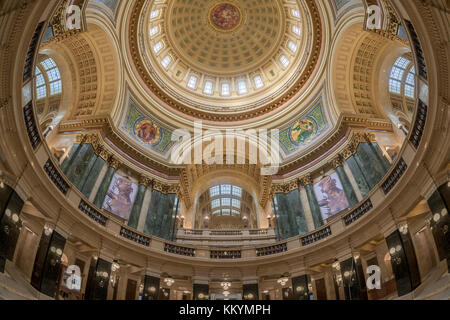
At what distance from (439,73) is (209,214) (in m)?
35.9

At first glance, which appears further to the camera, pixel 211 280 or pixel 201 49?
pixel 201 49

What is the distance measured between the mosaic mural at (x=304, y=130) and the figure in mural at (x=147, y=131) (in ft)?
36.3

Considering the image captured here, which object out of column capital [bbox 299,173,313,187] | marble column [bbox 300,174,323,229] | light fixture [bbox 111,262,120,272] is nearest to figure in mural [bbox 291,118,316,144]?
column capital [bbox 299,173,313,187]

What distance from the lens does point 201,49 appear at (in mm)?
32781

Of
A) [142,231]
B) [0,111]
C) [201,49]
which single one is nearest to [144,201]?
[142,231]

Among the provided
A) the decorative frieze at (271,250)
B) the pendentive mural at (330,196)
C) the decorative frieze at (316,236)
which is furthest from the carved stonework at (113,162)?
the pendentive mural at (330,196)

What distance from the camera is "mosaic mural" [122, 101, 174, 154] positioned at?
77.4ft

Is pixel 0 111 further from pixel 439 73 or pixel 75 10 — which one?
pixel 439 73

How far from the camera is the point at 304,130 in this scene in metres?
24.6

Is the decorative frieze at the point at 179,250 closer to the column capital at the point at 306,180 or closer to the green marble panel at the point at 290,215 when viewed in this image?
the green marble panel at the point at 290,215

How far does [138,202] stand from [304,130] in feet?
48.1

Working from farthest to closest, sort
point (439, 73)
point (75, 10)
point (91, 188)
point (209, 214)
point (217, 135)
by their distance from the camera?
point (209, 214), point (217, 135), point (91, 188), point (75, 10), point (439, 73)

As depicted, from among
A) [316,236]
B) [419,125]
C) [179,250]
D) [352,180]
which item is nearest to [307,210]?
[316,236]

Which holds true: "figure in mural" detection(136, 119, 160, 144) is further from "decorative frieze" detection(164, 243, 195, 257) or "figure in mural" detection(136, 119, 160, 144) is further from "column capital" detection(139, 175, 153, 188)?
"decorative frieze" detection(164, 243, 195, 257)
